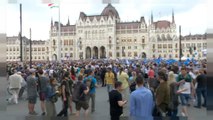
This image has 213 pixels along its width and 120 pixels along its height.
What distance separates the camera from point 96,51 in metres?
112

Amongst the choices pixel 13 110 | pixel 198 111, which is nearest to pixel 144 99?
pixel 198 111

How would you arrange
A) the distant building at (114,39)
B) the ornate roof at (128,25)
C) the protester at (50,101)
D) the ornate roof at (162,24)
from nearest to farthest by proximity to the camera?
the protester at (50,101)
the distant building at (114,39)
the ornate roof at (128,25)
the ornate roof at (162,24)

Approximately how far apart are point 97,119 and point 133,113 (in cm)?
380

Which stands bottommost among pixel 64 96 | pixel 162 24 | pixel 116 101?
pixel 64 96

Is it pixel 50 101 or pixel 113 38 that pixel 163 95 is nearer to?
pixel 50 101

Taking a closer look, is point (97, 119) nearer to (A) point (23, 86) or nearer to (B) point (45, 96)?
(B) point (45, 96)

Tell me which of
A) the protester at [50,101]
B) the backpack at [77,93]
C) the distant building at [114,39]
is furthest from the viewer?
the distant building at [114,39]

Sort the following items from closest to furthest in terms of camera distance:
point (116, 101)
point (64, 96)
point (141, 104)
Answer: point (141, 104) → point (116, 101) → point (64, 96)

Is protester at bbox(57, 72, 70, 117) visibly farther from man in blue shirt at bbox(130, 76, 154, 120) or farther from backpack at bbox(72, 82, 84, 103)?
man in blue shirt at bbox(130, 76, 154, 120)

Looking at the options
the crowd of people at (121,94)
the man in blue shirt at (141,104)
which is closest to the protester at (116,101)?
the crowd of people at (121,94)

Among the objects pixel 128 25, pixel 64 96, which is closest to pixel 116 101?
pixel 64 96

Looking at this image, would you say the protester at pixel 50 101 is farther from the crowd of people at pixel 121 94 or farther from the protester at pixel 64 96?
the protester at pixel 64 96

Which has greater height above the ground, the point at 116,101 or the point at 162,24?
the point at 162,24

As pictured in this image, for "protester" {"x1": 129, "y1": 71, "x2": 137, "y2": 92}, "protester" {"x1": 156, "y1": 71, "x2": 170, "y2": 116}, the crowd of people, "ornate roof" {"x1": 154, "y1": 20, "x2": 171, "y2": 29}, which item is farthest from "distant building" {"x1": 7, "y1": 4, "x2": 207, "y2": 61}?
"protester" {"x1": 156, "y1": 71, "x2": 170, "y2": 116}
